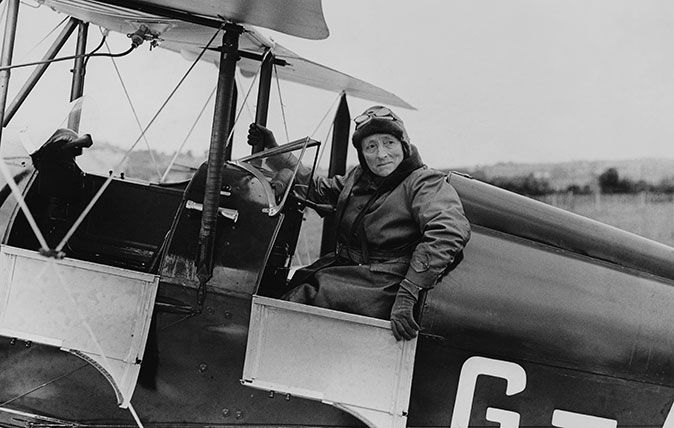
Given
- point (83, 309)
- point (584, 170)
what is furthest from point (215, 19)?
Answer: point (584, 170)

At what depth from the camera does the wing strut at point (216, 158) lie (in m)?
3.13

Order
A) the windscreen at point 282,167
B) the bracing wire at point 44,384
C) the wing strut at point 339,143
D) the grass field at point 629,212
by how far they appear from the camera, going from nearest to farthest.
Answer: the bracing wire at point 44,384 → the windscreen at point 282,167 → the wing strut at point 339,143 → the grass field at point 629,212

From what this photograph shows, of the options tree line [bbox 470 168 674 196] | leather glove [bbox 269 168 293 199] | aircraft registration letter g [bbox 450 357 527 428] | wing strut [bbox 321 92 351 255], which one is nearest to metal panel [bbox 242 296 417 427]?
aircraft registration letter g [bbox 450 357 527 428]

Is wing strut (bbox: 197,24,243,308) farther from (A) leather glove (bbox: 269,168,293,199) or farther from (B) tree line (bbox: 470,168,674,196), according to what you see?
(B) tree line (bbox: 470,168,674,196)

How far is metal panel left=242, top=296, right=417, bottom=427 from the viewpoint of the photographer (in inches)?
121

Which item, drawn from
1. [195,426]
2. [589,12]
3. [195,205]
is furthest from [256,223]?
[589,12]

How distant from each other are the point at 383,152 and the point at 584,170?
636 inches

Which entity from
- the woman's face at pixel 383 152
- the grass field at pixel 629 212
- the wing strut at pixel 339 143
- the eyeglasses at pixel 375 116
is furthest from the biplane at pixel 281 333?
the grass field at pixel 629 212

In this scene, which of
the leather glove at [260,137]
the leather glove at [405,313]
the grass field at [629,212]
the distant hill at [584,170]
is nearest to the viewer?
the leather glove at [405,313]

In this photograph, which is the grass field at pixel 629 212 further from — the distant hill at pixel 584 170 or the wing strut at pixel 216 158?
the wing strut at pixel 216 158

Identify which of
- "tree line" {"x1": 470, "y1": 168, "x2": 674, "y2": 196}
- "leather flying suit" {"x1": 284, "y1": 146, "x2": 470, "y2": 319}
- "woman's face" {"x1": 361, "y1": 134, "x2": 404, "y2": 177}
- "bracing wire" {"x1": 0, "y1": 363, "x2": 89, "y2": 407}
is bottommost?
"bracing wire" {"x1": 0, "y1": 363, "x2": 89, "y2": 407}

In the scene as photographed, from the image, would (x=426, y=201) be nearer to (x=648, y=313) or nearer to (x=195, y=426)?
(x=648, y=313)

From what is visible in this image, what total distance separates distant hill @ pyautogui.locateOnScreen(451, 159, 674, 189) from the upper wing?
12563mm

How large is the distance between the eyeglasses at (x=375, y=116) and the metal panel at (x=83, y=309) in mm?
1239
